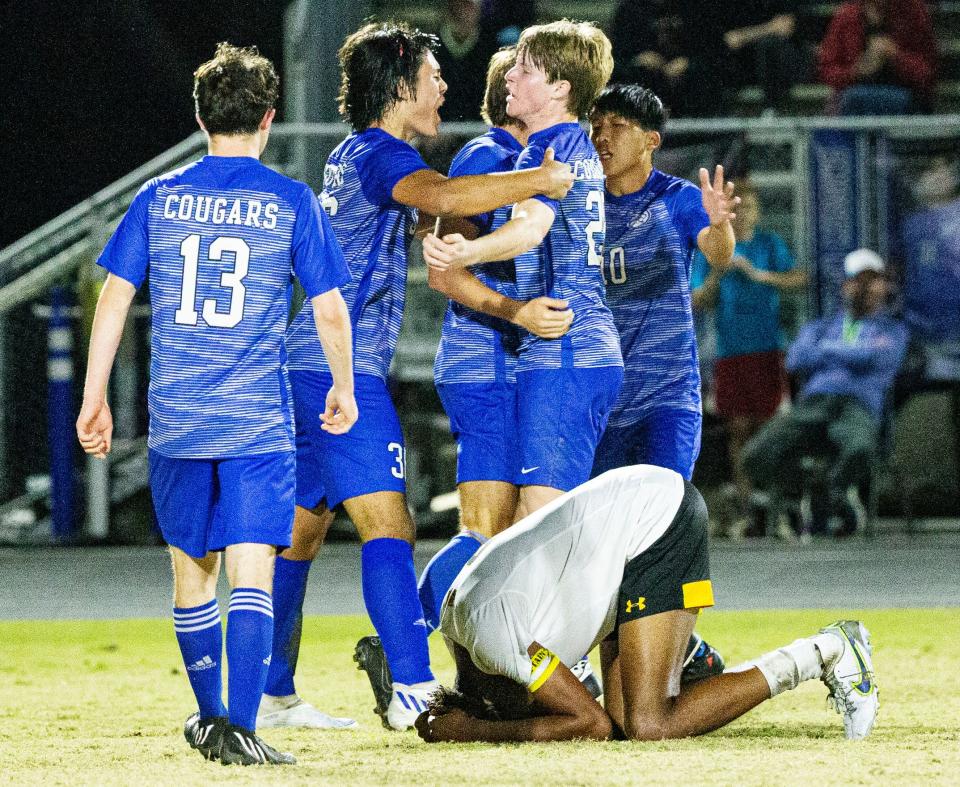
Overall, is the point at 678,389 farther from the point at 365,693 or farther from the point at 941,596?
the point at 941,596

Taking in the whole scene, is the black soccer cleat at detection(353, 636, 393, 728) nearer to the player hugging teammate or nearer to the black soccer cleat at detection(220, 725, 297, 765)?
the player hugging teammate

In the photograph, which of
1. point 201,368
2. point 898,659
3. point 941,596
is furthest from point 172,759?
point 941,596

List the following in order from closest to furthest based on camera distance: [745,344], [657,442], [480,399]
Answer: [480,399] → [657,442] → [745,344]

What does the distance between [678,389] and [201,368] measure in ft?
5.99

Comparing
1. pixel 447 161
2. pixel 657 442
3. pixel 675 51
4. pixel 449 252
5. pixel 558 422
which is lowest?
pixel 657 442

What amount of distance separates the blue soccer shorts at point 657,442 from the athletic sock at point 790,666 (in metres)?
0.99

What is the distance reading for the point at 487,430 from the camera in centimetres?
498

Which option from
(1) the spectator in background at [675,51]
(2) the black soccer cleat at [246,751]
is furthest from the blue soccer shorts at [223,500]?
(1) the spectator in background at [675,51]

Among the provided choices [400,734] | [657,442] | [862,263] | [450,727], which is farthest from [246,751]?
[862,263]

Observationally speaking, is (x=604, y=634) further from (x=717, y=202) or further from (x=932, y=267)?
(x=932, y=267)

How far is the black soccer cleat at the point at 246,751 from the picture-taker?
4.01 meters

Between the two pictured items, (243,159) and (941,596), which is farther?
(941,596)

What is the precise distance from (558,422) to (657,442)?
63cm

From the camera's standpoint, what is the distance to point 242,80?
4.21 metres
